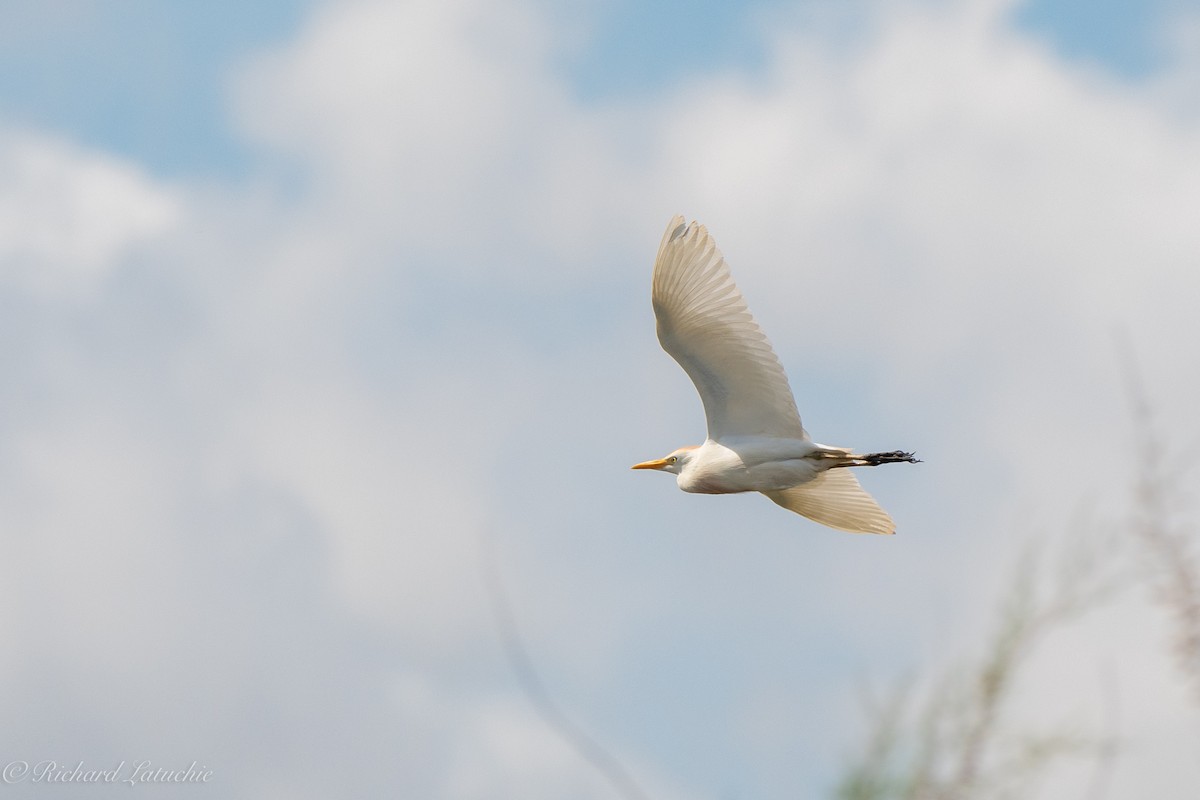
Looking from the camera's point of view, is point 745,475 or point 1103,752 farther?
point 745,475

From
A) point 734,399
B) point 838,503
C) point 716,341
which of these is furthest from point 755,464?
point 838,503

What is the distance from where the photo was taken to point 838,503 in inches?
591

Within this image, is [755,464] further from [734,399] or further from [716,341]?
[716,341]

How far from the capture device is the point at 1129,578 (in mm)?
3410

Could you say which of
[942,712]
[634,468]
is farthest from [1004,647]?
[634,468]

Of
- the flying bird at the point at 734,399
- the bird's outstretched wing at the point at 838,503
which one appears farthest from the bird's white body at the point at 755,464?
the bird's outstretched wing at the point at 838,503

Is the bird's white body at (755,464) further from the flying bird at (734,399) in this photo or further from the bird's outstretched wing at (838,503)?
the bird's outstretched wing at (838,503)

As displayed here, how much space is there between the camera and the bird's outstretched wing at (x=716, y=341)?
41.7 ft

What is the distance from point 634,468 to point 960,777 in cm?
Answer: 1320

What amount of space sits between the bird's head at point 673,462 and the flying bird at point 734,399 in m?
0.17

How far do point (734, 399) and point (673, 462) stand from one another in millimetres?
2156

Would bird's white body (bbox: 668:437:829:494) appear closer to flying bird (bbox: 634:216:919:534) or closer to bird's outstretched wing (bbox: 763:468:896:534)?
flying bird (bbox: 634:216:919:534)

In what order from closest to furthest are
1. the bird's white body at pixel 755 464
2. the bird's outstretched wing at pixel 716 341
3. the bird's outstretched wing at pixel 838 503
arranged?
the bird's outstretched wing at pixel 716 341 < the bird's white body at pixel 755 464 < the bird's outstretched wing at pixel 838 503

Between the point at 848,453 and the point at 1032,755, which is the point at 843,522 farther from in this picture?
the point at 1032,755
